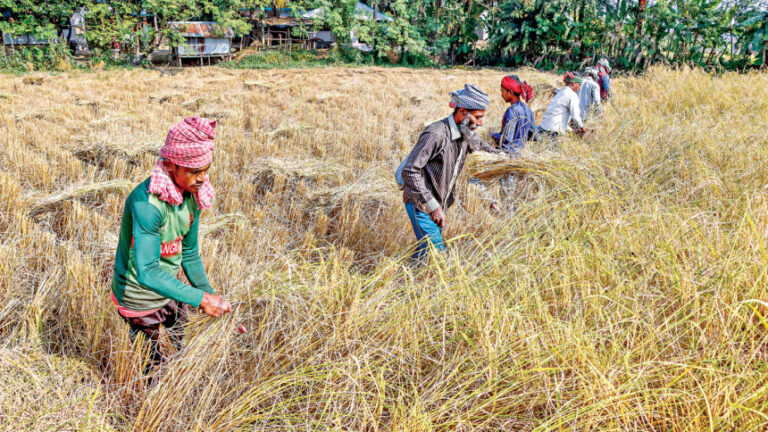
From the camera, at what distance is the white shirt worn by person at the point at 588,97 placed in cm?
606

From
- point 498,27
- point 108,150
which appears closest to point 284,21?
point 498,27

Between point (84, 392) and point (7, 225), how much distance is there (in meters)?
2.09

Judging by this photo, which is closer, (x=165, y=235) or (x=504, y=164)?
(x=165, y=235)

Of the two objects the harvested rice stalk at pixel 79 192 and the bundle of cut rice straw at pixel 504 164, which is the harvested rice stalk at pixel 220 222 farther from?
the bundle of cut rice straw at pixel 504 164

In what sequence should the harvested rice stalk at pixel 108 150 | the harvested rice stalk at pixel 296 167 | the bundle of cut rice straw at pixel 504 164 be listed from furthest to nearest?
Result: the harvested rice stalk at pixel 108 150 < the harvested rice stalk at pixel 296 167 < the bundle of cut rice straw at pixel 504 164

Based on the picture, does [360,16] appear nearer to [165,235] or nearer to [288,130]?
[288,130]

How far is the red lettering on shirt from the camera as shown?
5.82 ft

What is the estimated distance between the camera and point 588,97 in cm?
615

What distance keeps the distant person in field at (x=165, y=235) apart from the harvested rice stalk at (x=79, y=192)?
213 centimetres

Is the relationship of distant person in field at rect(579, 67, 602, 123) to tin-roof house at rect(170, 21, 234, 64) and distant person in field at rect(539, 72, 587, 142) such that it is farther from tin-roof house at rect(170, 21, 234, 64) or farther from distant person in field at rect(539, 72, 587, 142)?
tin-roof house at rect(170, 21, 234, 64)

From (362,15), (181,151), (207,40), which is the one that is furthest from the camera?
(362,15)

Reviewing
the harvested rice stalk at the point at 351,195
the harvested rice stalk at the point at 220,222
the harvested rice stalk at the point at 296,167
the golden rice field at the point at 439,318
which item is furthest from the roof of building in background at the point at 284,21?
the harvested rice stalk at the point at 220,222

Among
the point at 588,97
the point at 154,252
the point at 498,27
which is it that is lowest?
the point at 154,252

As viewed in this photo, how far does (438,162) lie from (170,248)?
5.24 ft
